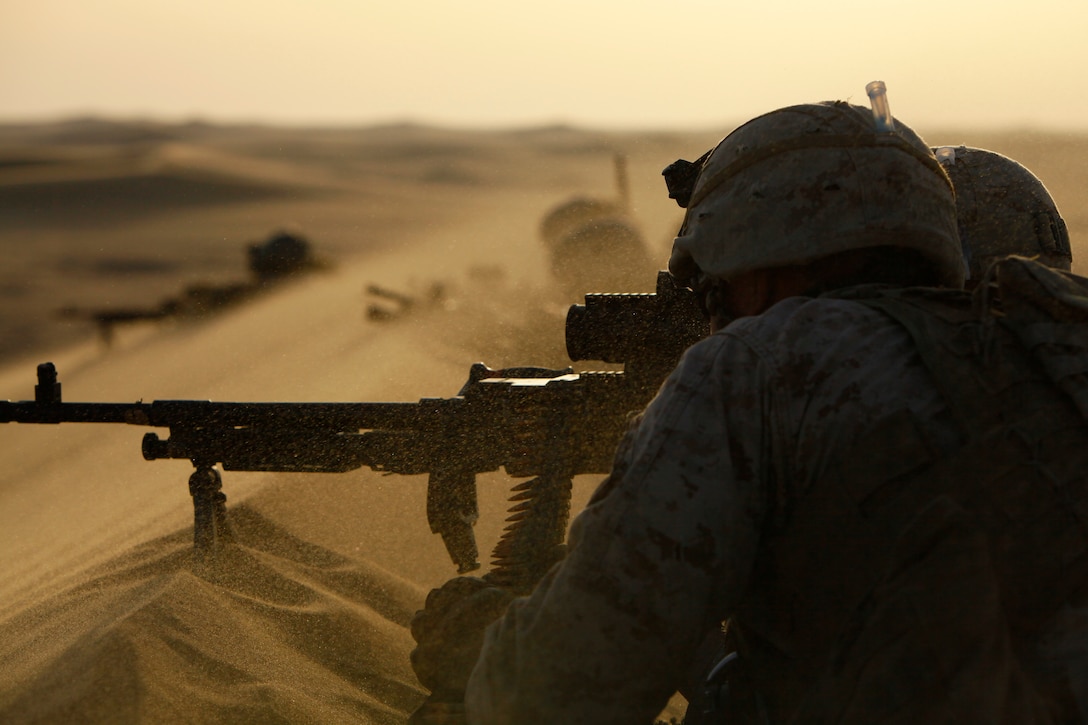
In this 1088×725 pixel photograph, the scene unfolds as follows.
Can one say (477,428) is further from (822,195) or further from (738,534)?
(738,534)

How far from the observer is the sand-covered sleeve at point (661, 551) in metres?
1.83

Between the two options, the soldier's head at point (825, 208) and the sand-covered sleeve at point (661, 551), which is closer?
the sand-covered sleeve at point (661, 551)

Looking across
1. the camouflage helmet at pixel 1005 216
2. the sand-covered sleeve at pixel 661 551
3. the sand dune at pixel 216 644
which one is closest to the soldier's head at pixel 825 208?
the sand-covered sleeve at pixel 661 551

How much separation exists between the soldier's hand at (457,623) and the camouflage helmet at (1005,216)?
2169mm

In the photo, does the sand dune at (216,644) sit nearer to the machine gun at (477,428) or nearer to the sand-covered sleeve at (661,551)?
the machine gun at (477,428)

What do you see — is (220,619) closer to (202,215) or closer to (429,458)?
(429,458)

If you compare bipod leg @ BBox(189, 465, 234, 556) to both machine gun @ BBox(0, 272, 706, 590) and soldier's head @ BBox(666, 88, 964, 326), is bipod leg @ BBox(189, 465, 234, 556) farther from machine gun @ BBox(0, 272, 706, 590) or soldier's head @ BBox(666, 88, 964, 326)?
soldier's head @ BBox(666, 88, 964, 326)

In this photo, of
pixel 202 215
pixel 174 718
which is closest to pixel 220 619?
pixel 174 718

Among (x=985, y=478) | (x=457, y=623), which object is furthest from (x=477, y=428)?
(x=985, y=478)

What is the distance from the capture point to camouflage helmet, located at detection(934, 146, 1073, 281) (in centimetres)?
398

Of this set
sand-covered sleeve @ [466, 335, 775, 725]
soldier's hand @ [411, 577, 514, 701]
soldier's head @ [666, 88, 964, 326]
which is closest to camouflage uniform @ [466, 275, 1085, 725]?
sand-covered sleeve @ [466, 335, 775, 725]

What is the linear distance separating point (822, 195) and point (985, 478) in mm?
641

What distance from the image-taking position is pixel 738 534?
186 centimetres

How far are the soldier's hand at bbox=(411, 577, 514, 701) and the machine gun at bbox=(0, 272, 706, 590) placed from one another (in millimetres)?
563
